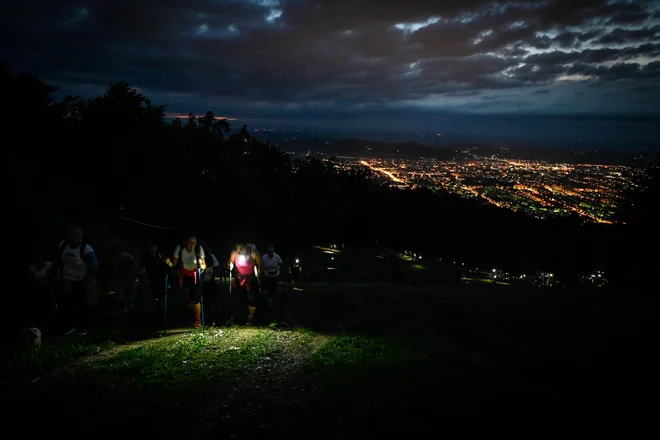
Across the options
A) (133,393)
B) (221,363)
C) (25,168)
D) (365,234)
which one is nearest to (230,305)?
(221,363)

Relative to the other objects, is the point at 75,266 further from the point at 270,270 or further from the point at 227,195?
the point at 227,195

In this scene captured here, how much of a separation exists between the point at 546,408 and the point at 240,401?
4250 mm

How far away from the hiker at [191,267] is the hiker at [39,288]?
2.76 meters

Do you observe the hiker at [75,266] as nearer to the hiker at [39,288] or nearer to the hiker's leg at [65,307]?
the hiker's leg at [65,307]

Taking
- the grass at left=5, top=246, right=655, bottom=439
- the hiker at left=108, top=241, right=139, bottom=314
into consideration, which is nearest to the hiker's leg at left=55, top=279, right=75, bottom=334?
the grass at left=5, top=246, right=655, bottom=439

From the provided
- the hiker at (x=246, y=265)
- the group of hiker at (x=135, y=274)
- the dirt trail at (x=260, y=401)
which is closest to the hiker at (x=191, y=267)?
the group of hiker at (x=135, y=274)

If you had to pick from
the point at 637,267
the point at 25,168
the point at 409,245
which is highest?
the point at 25,168

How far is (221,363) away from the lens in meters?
7.39

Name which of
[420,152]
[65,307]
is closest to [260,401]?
[65,307]

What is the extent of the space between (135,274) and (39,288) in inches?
99.4

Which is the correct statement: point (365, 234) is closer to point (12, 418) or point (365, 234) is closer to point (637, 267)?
point (637, 267)

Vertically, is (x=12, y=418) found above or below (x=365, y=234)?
above

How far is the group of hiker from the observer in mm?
8562

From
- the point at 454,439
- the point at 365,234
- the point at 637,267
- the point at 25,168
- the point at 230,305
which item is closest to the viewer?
the point at 454,439
